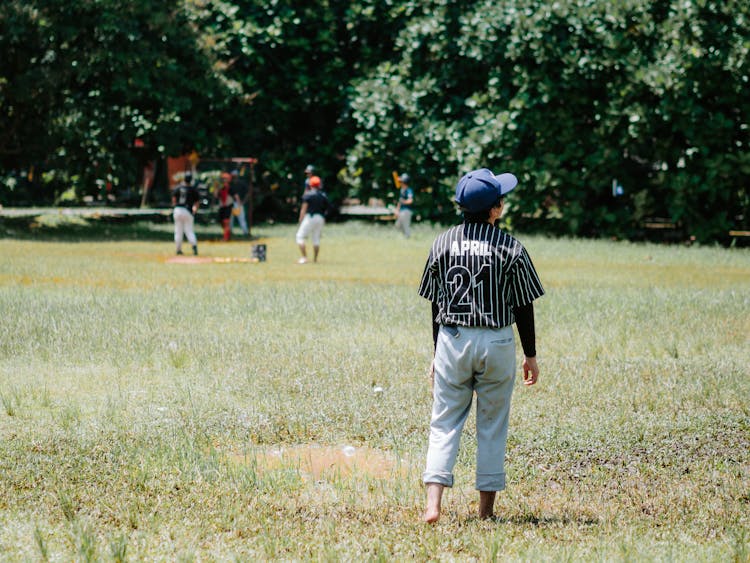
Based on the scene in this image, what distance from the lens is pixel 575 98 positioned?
1174 inches

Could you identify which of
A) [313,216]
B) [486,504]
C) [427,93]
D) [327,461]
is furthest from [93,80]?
[486,504]

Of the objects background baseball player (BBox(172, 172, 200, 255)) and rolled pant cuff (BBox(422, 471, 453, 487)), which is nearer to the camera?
rolled pant cuff (BBox(422, 471, 453, 487))

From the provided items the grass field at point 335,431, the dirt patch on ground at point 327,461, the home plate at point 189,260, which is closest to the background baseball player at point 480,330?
the grass field at point 335,431

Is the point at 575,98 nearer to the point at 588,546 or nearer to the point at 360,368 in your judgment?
the point at 360,368

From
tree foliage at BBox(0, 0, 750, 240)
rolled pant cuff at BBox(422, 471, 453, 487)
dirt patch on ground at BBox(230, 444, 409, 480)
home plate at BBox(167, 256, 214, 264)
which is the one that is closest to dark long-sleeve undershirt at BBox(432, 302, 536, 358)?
rolled pant cuff at BBox(422, 471, 453, 487)

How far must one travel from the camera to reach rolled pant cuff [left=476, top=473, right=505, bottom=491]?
5.49 m

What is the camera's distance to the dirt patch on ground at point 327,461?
650cm

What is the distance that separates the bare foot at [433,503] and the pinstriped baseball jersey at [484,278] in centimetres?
85

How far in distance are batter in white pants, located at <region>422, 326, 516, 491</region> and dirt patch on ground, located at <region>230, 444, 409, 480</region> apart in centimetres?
97

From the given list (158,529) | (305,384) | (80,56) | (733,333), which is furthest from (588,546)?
(80,56)

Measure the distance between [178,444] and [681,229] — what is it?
1077 inches

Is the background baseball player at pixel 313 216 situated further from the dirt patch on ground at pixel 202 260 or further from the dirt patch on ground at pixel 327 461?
the dirt patch on ground at pixel 327 461

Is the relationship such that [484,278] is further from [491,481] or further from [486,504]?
[486,504]

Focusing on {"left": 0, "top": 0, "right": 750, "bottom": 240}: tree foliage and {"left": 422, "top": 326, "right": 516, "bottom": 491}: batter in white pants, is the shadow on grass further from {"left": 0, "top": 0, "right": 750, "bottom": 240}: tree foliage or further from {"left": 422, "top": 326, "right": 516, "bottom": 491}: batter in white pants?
{"left": 0, "top": 0, "right": 750, "bottom": 240}: tree foliage
